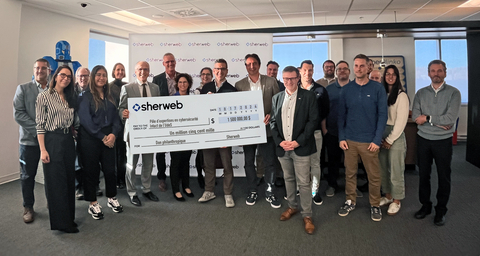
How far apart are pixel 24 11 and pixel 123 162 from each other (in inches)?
148

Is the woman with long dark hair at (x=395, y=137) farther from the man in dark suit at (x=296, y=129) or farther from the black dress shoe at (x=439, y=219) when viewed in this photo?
the man in dark suit at (x=296, y=129)

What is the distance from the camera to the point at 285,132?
8.58ft

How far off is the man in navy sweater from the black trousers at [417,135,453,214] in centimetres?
46

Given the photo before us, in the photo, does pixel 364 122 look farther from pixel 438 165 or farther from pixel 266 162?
pixel 266 162

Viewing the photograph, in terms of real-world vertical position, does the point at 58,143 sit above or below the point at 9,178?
above

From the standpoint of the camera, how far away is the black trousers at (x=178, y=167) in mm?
3361

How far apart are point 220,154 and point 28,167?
1953mm

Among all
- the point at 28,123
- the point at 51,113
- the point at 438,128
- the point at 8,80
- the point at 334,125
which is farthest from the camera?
the point at 8,80

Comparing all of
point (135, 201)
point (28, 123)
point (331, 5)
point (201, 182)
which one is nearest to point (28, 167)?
point (28, 123)

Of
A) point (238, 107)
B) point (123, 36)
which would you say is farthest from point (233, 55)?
point (123, 36)

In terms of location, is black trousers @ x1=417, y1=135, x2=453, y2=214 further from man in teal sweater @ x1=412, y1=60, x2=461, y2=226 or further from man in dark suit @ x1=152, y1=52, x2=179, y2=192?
man in dark suit @ x1=152, y1=52, x2=179, y2=192

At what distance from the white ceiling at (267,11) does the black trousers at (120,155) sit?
299 cm

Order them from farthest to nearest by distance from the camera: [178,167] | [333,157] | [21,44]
Result: [21,44]
[333,157]
[178,167]

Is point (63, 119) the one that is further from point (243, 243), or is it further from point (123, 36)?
point (123, 36)
